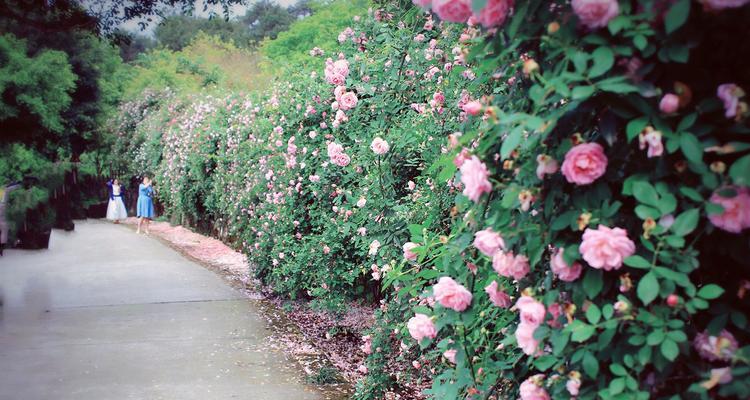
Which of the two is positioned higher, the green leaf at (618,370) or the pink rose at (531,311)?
Answer: the pink rose at (531,311)

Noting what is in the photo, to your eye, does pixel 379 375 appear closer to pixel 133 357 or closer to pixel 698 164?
pixel 133 357

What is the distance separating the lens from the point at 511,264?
70.4 inches

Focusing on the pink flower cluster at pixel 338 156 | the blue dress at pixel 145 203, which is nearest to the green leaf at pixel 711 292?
the pink flower cluster at pixel 338 156

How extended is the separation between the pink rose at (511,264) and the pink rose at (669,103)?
0.53 metres

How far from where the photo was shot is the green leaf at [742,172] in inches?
53.3

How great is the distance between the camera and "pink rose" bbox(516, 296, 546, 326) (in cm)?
171

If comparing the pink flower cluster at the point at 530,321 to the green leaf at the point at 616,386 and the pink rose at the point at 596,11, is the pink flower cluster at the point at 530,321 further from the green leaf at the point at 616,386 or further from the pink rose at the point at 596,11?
the pink rose at the point at 596,11

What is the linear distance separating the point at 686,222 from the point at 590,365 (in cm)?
42

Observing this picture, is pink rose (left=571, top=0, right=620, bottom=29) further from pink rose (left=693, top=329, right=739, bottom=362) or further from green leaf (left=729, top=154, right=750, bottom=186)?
pink rose (left=693, top=329, right=739, bottom=362)

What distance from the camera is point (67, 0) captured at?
9.66 m

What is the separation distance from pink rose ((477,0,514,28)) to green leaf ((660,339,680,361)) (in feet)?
2.81

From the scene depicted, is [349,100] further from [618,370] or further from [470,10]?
[618,370]

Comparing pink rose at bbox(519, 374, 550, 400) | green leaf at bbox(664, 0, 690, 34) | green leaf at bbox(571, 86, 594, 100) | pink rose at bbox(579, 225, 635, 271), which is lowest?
pink rose at bbox(519, 374, 550, 400)

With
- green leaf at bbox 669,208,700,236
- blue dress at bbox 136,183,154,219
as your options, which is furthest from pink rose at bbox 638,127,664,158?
blue dress at bbox 136,183,154,219
